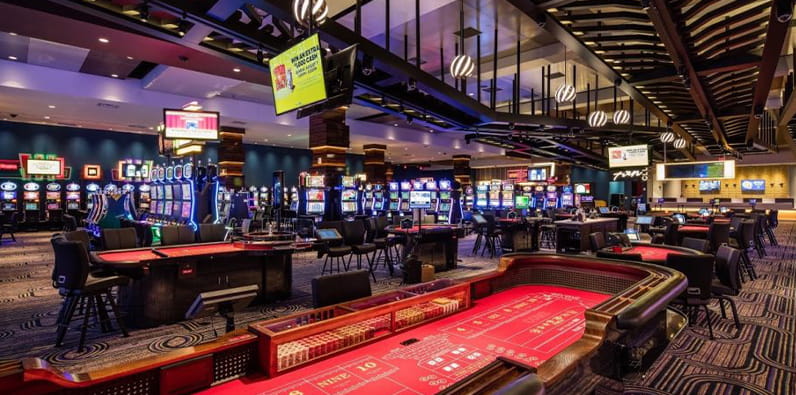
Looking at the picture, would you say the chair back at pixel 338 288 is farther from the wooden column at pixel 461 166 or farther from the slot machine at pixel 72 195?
the slot machine at pixel 72 195

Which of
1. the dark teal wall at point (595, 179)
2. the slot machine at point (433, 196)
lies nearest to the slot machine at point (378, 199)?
the slot machine at point (433, 196)

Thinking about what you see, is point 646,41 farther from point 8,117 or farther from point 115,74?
point 8,117

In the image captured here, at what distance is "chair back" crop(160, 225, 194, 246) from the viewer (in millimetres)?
5199

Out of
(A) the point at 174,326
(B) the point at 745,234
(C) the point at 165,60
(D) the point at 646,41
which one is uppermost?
(C) the point at 165,60

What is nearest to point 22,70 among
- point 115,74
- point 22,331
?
point 115,74

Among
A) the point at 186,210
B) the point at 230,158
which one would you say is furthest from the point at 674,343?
the point at 230,158

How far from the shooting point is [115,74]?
920 centimetres

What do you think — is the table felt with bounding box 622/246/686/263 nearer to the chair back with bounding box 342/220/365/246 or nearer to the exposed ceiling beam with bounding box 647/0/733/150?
the exposed ceiling beam with bounding box 647/0/733/150

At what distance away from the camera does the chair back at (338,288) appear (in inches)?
87.9

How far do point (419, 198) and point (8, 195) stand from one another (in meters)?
13.3

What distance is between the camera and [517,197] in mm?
14750

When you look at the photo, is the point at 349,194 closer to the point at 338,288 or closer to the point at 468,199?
the point at 468,199

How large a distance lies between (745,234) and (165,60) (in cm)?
1008

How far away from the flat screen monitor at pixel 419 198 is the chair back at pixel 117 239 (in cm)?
946
